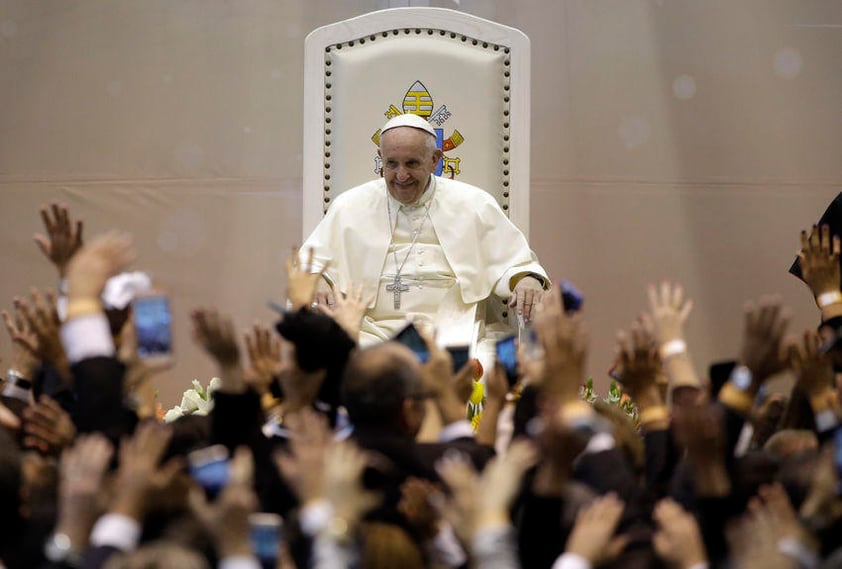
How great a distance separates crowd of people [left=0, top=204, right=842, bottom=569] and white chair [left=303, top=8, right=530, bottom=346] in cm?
235

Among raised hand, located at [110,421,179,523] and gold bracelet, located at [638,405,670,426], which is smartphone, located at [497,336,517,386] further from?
raised hand, located at [110,421,179,523]

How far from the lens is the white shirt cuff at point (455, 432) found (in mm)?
2414

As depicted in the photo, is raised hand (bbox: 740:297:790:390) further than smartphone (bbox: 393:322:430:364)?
No

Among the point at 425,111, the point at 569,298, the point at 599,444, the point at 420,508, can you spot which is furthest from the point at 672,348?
the point at 425,111

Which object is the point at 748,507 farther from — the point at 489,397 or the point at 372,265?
the point at 372,265

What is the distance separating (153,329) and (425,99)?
293 cm

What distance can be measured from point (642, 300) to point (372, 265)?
194 centimetres

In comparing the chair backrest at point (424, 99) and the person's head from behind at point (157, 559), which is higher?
the chair backrest at point (424, 99)

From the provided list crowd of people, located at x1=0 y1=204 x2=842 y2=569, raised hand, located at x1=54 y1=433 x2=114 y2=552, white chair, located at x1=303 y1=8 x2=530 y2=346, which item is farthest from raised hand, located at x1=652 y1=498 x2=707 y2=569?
white chair, located at x1=303 y1=8 x2=530 y2=346

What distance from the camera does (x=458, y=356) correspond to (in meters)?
2.73

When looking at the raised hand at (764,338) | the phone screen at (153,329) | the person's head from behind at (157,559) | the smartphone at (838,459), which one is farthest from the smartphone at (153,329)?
the smartphone at (838,459)

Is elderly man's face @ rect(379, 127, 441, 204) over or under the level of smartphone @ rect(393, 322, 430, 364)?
over

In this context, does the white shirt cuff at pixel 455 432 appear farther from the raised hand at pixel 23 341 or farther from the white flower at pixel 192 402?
the white flower at pixel 192 402

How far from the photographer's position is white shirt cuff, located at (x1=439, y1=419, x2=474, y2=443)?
241 centimetres
